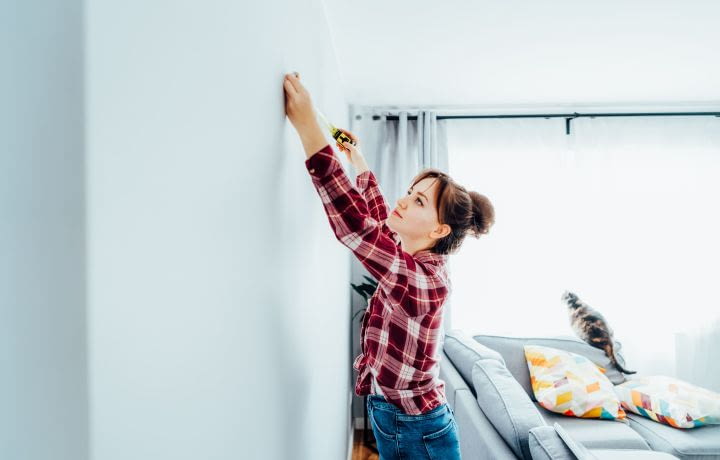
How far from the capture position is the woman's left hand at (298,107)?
91 cm

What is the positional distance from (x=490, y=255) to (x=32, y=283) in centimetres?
335

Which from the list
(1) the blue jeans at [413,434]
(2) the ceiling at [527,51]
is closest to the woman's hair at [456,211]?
(1) the blue jeans at [413,434]

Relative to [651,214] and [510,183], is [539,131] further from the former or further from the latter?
[651,214]

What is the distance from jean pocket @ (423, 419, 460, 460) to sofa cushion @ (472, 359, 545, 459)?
0.36m

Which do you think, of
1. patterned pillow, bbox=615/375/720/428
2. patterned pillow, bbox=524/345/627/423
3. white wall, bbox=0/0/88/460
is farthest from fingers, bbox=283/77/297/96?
patterned pillow, bbox=615/375/720/428

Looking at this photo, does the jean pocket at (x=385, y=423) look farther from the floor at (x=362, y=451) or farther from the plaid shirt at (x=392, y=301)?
the floor at (x=362, y=451)

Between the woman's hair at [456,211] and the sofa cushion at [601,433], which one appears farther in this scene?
the sofa cushion at [601,433]

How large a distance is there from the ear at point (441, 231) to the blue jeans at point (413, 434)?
51 centimetres

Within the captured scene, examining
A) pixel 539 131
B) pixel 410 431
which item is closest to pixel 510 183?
pixel 539 131

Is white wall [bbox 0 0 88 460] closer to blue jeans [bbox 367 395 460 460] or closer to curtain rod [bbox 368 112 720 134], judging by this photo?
blue jeans [bbox 367 395 460 460]

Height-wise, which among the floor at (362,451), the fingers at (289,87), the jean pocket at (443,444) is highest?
the fingers at (289,87)

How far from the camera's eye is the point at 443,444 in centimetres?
120

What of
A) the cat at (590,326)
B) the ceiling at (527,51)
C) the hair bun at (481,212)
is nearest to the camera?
the hair bun at (481,212)

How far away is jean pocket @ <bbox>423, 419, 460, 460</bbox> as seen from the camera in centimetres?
118
